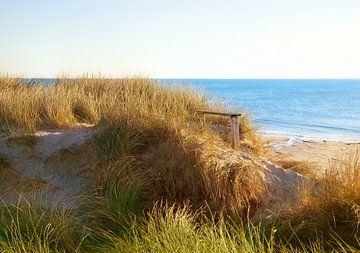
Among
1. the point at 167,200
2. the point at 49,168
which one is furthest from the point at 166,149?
the point at 49,168

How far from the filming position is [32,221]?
522cm

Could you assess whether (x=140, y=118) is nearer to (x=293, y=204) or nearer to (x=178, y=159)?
(x=178, y=159)

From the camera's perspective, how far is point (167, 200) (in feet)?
21.5

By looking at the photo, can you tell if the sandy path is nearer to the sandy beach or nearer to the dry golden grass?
the dry golden grass

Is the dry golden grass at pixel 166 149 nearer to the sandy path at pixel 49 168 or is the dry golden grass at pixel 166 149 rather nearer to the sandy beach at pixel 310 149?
the sandy path at pixel 49 168

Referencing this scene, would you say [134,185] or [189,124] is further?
[189,124]

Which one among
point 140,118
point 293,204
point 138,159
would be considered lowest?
point 293,204

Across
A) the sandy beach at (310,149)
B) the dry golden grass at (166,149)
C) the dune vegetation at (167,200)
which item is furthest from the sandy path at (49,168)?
the sandy beach at (310,149)

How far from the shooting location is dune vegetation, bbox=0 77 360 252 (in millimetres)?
4617

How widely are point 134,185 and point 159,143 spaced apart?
125 centimetres

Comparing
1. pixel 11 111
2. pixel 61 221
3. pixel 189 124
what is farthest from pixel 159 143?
pixel 11 111

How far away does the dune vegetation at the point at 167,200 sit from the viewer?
4.62 metres

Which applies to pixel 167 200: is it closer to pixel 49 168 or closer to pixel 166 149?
pixel 166 149

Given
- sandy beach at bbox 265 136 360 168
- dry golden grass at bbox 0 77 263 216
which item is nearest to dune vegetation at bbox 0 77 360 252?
dry golden grass at bbox 0 77 263 216
